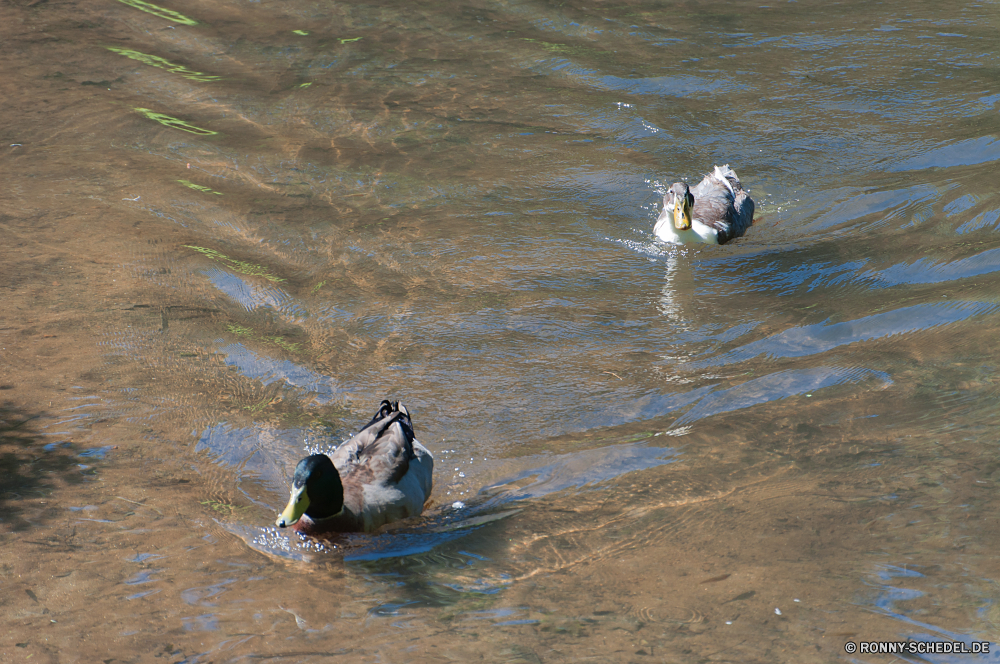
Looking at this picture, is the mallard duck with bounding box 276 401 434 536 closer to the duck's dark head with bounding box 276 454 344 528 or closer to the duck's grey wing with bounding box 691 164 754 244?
the duck's dark head with bounding box 276 454 344 528

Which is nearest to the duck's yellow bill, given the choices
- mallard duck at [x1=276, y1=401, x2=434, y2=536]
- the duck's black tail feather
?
mallard duck at [x1=276, y1=401, x2=434, y2=536]

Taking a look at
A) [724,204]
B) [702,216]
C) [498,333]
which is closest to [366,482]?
[498,333]

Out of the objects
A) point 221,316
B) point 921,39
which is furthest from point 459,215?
point 921,39

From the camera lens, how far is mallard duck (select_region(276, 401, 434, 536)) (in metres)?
4.51

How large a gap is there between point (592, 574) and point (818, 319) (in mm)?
3098

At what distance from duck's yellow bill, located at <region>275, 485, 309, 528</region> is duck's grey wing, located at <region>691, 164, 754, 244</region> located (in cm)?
473

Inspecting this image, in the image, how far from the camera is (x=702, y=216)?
7.80m

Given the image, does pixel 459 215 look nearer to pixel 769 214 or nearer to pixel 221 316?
pixel 221 316

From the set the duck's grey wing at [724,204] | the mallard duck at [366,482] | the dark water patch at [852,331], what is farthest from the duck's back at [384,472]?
the duck's grey wing at [724,204]

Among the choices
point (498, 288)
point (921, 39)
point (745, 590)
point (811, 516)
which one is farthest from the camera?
point (921, 39)

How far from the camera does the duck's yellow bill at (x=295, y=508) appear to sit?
14.5 ft

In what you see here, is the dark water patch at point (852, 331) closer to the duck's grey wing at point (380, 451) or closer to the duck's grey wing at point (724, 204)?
the duck's grey wing at point (724, 204)

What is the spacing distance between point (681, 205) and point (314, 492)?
4.47m

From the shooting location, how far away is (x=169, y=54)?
10.2m
